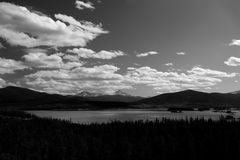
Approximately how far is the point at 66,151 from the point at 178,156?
21030mm

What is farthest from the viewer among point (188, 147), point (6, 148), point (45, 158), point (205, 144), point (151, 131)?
point (151, 131)

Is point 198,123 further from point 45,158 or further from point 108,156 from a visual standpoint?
point 45,158

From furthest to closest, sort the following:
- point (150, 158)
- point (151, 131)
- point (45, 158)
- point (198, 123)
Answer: point (198, 123)
point (151, 131)
point (150, 158)
point (45, 158)

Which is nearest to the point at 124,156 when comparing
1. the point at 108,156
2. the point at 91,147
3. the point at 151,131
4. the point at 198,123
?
the point at 108,156

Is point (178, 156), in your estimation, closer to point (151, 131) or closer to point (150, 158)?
point (150, 158)

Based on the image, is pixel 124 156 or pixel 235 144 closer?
pixel 124 156

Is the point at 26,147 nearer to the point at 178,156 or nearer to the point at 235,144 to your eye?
the point at 178,156

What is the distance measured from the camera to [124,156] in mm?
51688

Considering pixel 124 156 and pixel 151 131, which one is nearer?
pixel 124 156

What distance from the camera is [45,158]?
48.7 m

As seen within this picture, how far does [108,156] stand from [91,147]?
6.23m

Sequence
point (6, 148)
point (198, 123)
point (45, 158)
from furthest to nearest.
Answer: point (198, 123), point (6, 148), point (45, 158)

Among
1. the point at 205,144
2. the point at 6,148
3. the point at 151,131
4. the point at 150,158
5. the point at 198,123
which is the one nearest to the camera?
the point at 150,158

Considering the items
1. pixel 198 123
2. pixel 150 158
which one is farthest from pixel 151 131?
pixel 150 158
